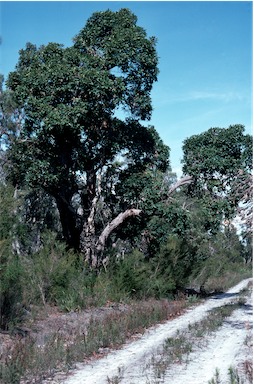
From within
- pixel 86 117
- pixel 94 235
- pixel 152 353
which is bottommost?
pixel 152 353

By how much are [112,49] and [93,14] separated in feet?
7.59

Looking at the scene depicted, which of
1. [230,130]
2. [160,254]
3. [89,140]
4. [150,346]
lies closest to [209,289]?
[160,254]

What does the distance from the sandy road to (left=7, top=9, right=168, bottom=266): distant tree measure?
7.23 meters

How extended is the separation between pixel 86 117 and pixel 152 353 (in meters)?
9.99

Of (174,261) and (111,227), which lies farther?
(174,261)

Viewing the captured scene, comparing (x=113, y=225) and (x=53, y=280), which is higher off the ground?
(x=113, y=225)

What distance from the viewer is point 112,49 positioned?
1705cm

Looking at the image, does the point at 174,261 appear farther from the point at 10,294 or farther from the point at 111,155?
the point at 10,294

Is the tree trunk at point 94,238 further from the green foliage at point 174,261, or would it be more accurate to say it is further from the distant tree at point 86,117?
the green foliage at point 174,261

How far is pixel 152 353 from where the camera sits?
9133 millimetres

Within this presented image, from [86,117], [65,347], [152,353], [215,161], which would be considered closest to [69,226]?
[86,117]

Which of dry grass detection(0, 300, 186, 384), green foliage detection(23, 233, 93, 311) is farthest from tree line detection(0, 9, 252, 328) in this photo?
dry grass detection(0, 300, 186, 384)

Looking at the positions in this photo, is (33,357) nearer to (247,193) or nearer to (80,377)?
(80,377)

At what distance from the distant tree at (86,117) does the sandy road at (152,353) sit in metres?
7.23
